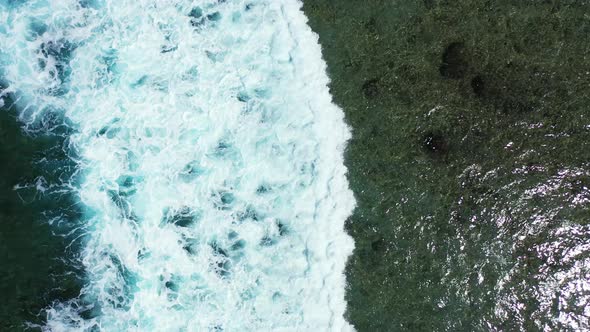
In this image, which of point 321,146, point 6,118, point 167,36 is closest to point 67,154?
point 6,118

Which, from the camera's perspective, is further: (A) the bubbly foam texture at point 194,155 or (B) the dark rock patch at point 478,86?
(A) the bubbly foam texture at point 194,155

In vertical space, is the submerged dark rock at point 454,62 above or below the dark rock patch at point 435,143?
above

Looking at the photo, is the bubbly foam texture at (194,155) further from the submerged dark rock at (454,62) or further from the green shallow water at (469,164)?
the submerged dark rock at (454,62)

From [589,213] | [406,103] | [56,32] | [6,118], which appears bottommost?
[6,118]

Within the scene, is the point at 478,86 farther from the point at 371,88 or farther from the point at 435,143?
the point at 371,88

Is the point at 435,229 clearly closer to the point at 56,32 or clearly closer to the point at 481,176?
the point at 481,176

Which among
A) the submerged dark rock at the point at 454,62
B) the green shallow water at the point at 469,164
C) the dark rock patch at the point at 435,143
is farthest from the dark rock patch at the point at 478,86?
the dark rock patch at the point at 435,143

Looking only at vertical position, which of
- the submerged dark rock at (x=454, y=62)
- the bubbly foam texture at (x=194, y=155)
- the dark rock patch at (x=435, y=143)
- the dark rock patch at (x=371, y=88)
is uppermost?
the submerged dark rock at (x=454, y=62)
